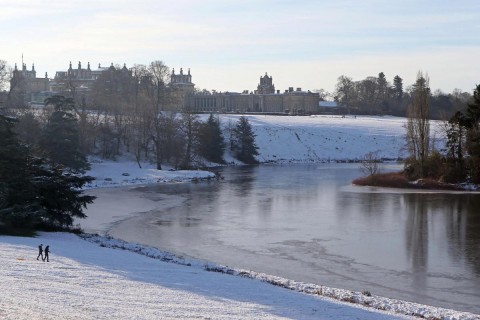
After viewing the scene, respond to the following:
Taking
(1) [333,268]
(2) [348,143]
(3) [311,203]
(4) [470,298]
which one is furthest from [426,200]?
(2) [348,143]

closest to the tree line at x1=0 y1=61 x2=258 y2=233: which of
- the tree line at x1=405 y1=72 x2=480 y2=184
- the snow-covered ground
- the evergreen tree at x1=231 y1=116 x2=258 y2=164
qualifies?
the evergreen tree at x1=231 y1=116 x2=258 y2=164

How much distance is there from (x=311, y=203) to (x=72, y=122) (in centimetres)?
2221

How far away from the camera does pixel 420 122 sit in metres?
47.6

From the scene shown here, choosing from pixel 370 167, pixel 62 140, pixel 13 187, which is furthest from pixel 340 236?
pixel 62 140

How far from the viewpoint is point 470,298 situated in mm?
16469

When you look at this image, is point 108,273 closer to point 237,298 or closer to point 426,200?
point 237,298

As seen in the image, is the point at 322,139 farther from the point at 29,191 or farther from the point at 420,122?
the point at 29,191

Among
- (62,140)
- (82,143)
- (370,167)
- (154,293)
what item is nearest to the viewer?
(154,293)

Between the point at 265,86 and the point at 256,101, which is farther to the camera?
the point at 265,86

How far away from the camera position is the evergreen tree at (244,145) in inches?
3012

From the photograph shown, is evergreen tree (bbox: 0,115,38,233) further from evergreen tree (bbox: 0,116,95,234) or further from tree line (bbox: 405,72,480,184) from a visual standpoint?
tree line (bbox: 405,72,480,184)

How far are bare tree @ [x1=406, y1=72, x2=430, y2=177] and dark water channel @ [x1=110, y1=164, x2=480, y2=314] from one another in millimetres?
6748

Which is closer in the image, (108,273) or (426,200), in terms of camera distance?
(108,273)

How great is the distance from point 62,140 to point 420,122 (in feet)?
83.8
